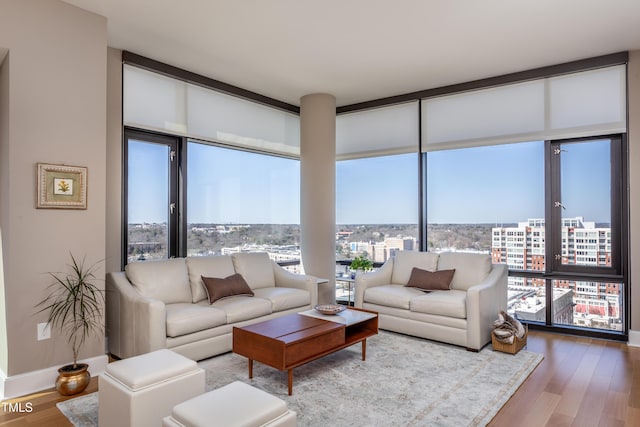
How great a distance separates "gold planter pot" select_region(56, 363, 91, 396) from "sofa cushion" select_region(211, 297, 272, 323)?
1226 mm

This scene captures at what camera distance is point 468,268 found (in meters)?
4.64

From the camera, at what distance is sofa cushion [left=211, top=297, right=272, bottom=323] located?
389cm

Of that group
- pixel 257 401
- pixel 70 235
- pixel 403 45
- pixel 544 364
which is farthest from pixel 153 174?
pixel 544 364

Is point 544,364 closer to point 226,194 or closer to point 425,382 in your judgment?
point 425,382

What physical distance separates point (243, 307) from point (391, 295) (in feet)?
5.48

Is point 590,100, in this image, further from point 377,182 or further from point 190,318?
point 190,318

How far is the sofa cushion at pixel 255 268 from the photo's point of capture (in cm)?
474

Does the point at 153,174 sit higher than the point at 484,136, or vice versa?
the point at 484,136

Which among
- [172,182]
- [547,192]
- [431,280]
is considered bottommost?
[431,280]

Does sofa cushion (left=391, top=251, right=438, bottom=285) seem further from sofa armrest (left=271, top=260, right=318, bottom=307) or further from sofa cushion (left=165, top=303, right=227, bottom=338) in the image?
→ sofa cushion (left=165, top=303, right=227, bottom=338)

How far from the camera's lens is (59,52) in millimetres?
3283

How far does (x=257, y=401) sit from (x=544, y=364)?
9.54ft

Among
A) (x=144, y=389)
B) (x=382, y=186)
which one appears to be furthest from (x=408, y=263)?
(x=144, y=389)

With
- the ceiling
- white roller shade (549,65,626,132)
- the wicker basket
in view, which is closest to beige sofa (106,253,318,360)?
the wicker basket
